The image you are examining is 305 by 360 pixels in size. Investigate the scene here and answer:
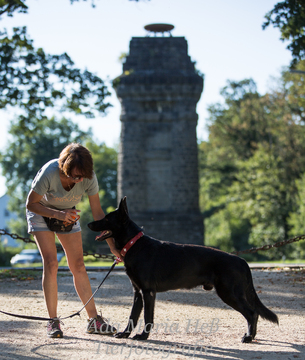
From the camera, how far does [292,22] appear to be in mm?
13312

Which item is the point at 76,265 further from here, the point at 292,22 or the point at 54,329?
the point at 292,22

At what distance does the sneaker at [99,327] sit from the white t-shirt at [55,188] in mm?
1195

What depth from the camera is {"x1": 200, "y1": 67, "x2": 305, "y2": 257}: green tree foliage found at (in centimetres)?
3381

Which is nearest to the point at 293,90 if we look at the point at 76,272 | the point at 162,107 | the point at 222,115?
the point at 222,115

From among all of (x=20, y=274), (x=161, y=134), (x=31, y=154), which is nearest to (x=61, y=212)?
(x=20, y=274)

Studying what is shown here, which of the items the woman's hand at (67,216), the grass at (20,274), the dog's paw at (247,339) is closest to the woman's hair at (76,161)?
the woman's hand at (67,216)

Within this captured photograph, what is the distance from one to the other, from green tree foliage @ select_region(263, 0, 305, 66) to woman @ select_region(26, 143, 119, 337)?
10059 mm

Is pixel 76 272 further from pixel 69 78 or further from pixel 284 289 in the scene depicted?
pixel 69 78

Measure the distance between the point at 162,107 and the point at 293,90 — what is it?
13.4m

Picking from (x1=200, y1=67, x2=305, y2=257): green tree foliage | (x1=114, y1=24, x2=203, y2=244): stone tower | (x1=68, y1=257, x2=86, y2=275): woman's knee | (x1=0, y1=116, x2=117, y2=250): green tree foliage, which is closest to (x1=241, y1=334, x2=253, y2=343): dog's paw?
(x1=68, y1=257, x2=86, y2=275): woman's knee

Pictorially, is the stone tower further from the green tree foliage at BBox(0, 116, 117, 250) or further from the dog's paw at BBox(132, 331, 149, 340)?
the green tree foliage at BBox(0, 116, 117, 250)

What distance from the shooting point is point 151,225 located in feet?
Result: 67.4

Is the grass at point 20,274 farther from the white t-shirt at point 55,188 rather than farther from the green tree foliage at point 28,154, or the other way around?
the green tree foliage at point 28,154

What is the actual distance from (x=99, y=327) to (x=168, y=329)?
0.80 m
